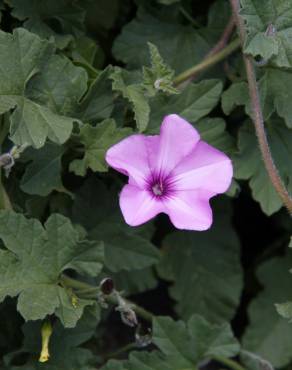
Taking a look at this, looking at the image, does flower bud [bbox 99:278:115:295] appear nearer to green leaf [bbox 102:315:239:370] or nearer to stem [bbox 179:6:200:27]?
green leaf [bbox 102:315:239:370]

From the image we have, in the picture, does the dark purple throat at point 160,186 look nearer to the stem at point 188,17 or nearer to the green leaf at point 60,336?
the green leaf at point 60,336

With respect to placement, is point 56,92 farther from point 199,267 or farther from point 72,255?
point 199,267

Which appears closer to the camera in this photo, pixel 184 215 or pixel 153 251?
pixel 184 215

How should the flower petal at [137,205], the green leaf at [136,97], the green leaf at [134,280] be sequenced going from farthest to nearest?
the green leaf at [134,280] < the green leaf at [136,97] < the flower petal at [137,205]

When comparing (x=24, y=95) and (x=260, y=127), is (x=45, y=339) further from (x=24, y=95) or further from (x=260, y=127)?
(x=260, y=127)

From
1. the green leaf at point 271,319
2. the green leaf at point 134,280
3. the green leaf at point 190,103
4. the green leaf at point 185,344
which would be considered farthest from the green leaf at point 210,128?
the green leaf at point 271,319

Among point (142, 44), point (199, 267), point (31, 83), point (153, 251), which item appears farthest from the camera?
point (199, 267)

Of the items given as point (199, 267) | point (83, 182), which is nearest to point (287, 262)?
point (199, 267)
